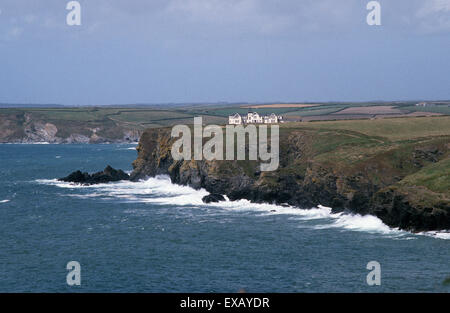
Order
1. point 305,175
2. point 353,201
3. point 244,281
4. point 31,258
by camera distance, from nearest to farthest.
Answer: point 244,281 → point 31,258 → point 353,201 → point 305,175

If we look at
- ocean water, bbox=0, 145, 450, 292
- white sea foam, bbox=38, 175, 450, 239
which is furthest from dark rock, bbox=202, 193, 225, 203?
ocean water, bbox=0, 145, 450, 292

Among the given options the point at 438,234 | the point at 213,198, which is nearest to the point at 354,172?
the point at 438,234

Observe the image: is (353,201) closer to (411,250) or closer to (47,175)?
(411,250)

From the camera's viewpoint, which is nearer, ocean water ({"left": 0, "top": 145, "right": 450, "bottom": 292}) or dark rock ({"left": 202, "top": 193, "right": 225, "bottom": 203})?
ocean water ({"left": 0, "top": 145, "right": 450, "bottom": 292})

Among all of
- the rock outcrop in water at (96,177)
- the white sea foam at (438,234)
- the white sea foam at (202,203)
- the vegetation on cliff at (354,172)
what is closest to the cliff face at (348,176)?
the vegetation on cliff at (354,172)

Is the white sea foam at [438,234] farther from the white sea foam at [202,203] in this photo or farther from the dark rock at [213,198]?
the dark rock at [213,198]

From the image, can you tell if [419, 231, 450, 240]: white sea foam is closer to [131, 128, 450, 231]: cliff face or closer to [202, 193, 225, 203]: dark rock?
[131, 128, 450, 231]: cliff face

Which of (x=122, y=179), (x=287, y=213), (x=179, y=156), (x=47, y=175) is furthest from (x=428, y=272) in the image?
(x=47, y=175)
